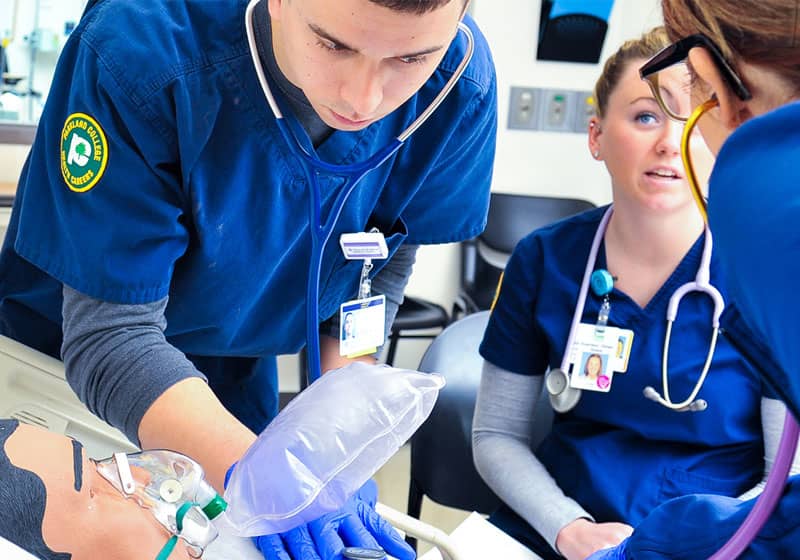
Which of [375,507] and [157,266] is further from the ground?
[157,266]

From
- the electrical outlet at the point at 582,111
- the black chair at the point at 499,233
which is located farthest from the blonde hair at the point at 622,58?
the electrical outlet at the point at 582,111

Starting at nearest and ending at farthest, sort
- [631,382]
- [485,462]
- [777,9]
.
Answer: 1. [777,9]
2. [631,382]
3. [485,462]

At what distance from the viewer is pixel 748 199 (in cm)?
49

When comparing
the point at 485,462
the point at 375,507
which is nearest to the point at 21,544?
the point at 375,507

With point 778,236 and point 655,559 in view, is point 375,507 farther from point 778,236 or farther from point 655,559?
point 778,236

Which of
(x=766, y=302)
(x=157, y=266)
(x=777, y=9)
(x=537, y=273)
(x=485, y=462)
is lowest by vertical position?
(x=485, y=462)

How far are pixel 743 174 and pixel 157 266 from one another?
2.42 feet

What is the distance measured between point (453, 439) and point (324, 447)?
1011 mm

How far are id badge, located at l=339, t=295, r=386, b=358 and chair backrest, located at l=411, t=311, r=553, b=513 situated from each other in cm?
46

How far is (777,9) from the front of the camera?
606mm

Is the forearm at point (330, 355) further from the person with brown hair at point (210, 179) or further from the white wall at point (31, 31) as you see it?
the white wall at point (31, 31)

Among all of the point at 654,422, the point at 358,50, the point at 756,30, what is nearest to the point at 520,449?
the point at 654,422

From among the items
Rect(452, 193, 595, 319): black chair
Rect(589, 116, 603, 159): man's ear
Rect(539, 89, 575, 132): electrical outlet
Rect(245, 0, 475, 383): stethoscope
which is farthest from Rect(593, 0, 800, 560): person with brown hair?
Rect(539, 89, 575, 132): electrical outlet

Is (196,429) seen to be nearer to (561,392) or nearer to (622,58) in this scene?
(561,392)
